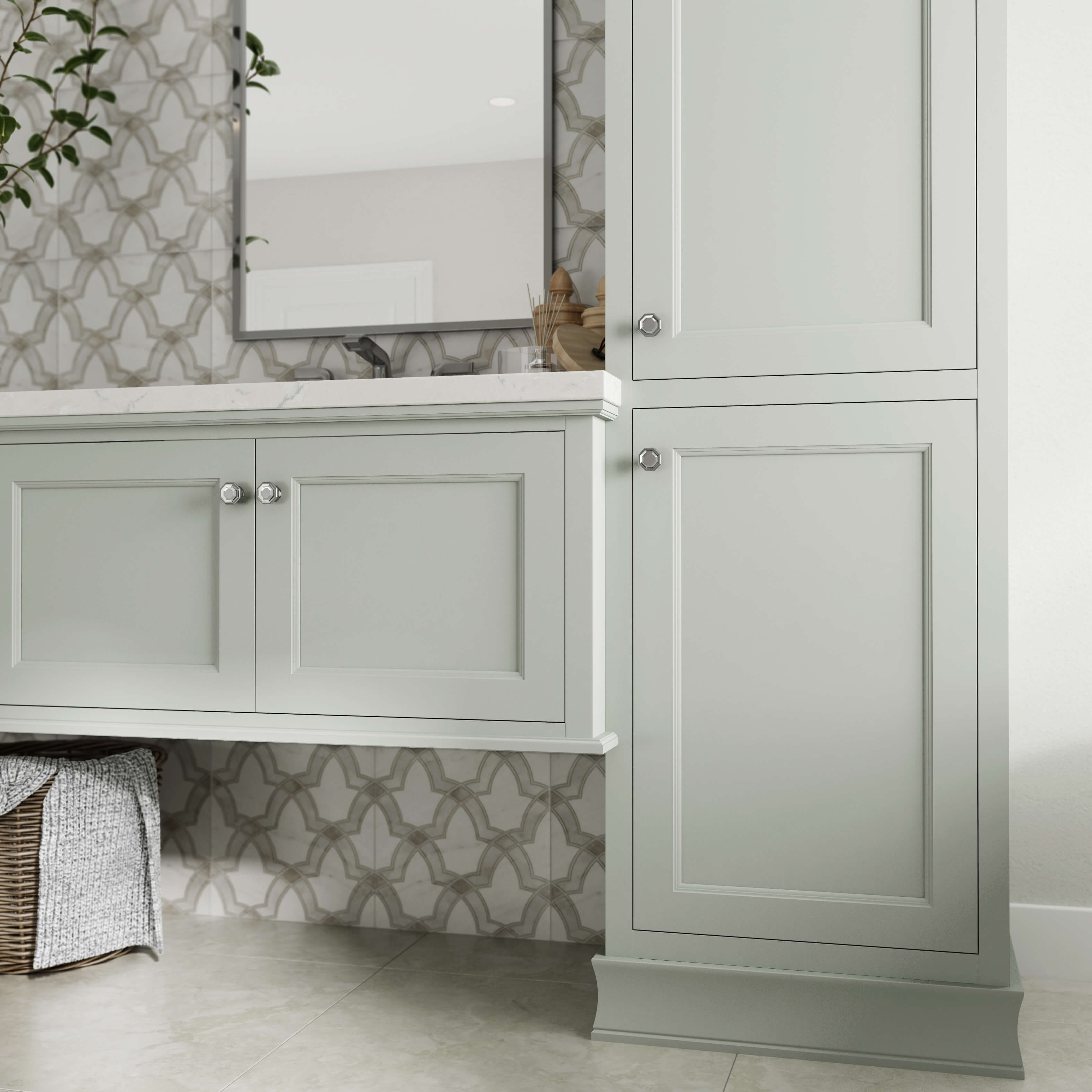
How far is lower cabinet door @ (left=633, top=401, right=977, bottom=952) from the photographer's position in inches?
58.1

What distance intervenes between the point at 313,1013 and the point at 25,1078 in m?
0.41

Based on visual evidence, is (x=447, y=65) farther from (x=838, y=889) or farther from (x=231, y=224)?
(x=838, y=889)

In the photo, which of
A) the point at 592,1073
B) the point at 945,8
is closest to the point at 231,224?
the point at 945,8

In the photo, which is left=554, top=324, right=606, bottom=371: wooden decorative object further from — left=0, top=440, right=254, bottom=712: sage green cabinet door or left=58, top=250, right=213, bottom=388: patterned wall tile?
left=58, top=250, right=213, bottom=388: patterned wall tile

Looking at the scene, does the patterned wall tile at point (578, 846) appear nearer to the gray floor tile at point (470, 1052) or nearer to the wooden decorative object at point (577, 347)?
→ the gray floor tile at point (470, 1052)

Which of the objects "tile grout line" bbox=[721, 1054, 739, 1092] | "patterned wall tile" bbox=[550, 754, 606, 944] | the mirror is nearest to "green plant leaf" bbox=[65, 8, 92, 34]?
the mirror

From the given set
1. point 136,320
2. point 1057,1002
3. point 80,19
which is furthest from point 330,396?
point 1057,1002

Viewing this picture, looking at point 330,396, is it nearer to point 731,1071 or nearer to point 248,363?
point 248,363

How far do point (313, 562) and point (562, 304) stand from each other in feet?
2.17

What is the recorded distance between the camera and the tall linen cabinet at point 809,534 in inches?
57.8

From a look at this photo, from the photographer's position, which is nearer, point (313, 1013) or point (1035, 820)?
point (313, 1013)

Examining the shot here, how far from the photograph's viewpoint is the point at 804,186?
1.51 metres

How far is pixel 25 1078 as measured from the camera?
1492 millimetres

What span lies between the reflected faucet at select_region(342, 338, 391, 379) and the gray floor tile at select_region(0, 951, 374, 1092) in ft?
3.46
